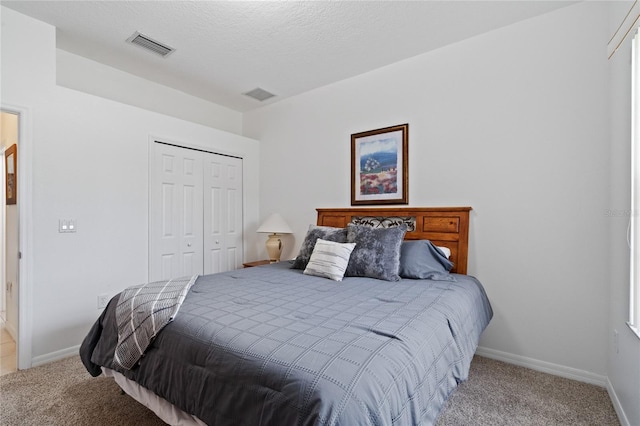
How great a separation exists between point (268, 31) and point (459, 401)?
3.11 m

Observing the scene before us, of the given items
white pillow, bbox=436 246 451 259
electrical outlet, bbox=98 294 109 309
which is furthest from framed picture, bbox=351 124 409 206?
electrical outlet, bbox=98 294 109 309

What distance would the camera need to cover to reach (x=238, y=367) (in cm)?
114

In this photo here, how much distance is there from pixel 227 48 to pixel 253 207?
2.12 meters

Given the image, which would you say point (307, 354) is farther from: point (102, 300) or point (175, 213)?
point (175, 213)

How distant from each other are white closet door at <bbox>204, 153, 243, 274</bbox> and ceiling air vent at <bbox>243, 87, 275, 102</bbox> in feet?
2.79

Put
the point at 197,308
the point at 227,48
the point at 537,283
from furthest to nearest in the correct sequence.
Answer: the point at 227,48 → the point at 537,283 → the point at 197,308

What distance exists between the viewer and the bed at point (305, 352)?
0.98 metres

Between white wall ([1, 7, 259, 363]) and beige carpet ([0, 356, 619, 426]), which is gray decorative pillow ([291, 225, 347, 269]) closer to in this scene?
beige carpet ([0, 356, 619, 426])

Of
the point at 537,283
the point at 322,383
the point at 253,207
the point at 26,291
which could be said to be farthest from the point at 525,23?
the point at 26,291

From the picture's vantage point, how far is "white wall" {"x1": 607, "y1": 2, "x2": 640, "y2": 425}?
1.67m

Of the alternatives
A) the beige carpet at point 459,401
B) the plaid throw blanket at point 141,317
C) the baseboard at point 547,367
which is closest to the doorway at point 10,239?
the beige carpet at point 459,401

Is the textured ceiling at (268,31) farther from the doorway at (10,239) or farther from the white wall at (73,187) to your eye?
the doorway at (10,239)

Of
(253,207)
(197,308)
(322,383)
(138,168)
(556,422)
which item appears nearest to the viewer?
(322,383)

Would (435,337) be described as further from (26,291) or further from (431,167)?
(26,291)
